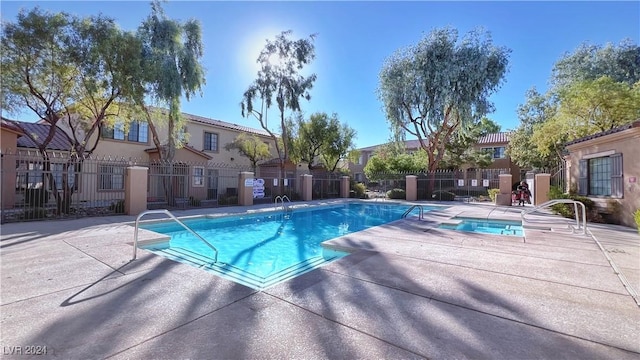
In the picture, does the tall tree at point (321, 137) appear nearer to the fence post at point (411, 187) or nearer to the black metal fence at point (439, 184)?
the black metal fence at point (439, 184)

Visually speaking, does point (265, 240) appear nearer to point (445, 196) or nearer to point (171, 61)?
point (171, 61)

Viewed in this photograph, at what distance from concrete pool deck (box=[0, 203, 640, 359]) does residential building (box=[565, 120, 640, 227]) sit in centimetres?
507

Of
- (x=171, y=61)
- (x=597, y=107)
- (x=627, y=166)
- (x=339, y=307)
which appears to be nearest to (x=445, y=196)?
(x=597, y=107)

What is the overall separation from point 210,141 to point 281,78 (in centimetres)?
786

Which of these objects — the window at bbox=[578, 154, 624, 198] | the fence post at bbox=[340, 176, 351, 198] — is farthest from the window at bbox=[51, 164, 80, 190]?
the window at bbox=[578, 154, 624, 198]

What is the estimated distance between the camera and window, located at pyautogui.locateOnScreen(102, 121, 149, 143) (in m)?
17.9

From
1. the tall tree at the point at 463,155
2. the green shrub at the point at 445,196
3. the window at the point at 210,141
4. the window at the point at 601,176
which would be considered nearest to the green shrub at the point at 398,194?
the green shrub at the point at 445,196

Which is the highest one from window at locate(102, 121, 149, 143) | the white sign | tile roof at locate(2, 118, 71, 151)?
window at locate(102, 121, 149, 143)

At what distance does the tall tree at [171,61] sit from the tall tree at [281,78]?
455 cm

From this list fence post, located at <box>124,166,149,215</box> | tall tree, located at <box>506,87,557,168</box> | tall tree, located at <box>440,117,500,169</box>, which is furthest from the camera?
tall tree, located at <box>440,117,500,169</box>

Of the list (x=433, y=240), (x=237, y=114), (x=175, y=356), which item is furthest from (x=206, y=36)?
(x=175, y=356)

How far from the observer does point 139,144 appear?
1944cm

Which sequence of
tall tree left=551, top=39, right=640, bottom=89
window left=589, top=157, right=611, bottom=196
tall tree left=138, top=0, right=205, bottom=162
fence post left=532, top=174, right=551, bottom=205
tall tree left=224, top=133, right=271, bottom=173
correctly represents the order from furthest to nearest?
tall tree left=224, top=133, right=271, bottom=173, tall tree left=551, top=39, right=640, bottom=89, fence post left=532, top=174, right=551, bottom=205, tall tree left=138, top=0, right=205, bottom=162, window left=589, top=157, right=611, bottom=196

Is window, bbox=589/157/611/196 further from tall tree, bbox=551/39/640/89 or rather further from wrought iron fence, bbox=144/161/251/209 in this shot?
wrought iron fence, bbox=144/161/251/209
